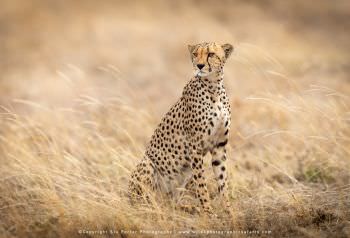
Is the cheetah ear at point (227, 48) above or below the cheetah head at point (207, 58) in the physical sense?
above

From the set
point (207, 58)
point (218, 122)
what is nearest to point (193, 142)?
point (218, 122)

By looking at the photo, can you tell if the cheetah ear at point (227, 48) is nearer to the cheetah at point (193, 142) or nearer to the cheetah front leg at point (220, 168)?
the cheetah at point (193, 142)

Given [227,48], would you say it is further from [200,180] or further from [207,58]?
[200,180]

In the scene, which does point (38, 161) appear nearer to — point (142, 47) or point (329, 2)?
point (142, 47)

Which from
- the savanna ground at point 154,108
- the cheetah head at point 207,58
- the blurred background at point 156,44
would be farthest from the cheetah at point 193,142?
the blurred background at point 156,44

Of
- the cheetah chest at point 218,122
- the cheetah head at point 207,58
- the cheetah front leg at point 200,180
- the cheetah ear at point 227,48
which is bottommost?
the cheetah front leg at point 200,180

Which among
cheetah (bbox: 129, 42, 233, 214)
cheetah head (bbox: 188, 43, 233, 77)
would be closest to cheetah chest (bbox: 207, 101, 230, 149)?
cheetah (bbox: 129, 42, 233, 214)

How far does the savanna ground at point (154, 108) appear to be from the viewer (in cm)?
463

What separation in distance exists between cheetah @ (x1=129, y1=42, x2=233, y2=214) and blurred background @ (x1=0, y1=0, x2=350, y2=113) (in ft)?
13.1

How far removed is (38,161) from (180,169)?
122 cm

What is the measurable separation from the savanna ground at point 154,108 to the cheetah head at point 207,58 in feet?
2.45

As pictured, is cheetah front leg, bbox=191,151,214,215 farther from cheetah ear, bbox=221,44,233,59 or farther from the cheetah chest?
cheetah ear, bbox=221,44,233,59

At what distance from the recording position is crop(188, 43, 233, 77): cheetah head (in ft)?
15.2

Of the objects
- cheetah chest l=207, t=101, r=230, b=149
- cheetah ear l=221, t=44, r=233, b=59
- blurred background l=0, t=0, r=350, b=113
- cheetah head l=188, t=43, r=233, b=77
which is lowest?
cheetah chest l=207, t=101, r=230, b=149
